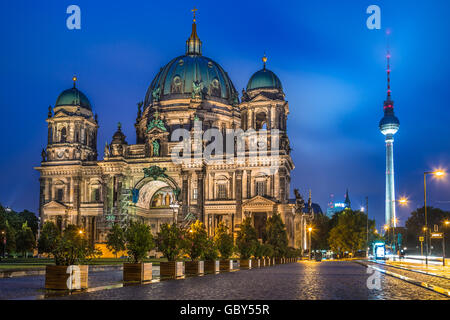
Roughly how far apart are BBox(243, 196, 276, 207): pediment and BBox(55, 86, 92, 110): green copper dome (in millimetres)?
38213

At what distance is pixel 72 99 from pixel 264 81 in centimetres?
3646

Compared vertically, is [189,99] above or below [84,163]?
above

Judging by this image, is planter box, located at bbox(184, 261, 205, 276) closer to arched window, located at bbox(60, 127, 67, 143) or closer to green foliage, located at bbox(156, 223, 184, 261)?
green foliage, located at bbox(156, 223, 184, 261)

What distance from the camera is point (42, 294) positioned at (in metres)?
17.2

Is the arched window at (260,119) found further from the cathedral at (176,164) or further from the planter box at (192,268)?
the planter box at (192,268)

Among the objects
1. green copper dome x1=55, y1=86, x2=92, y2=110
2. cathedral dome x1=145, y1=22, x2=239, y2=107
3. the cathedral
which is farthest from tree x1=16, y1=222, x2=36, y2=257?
cathedral dome x1=145, y1=22, x2=239, y2=107

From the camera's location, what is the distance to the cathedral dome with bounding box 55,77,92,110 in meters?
101

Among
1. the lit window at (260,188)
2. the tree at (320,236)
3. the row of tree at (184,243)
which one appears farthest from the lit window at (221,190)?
the tree at (320,236)

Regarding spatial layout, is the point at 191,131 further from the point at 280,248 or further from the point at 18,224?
the point at 18,224

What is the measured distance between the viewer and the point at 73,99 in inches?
3986

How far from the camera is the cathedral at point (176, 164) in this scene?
88000 mm
